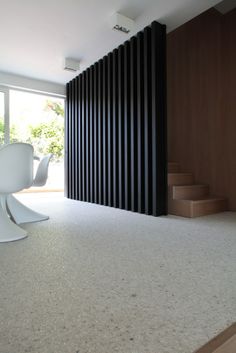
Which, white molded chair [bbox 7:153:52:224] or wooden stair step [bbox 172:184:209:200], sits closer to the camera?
white molded chair [bbox 7:153:52:224]

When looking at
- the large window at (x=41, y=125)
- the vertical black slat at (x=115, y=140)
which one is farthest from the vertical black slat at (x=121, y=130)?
the large window at (x=41, y=125)

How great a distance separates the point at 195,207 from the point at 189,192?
0.40 metres

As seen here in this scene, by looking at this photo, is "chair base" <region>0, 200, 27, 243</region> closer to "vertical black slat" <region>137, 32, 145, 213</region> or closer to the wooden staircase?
"vertical black slat" <region>137, 32, 145, 213</region>

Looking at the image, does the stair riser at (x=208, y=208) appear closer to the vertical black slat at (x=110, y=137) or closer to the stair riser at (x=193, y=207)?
the stair riser at (x=193, y=207)

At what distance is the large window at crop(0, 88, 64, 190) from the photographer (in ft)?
17.7

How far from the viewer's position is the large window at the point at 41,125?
5.39 meters

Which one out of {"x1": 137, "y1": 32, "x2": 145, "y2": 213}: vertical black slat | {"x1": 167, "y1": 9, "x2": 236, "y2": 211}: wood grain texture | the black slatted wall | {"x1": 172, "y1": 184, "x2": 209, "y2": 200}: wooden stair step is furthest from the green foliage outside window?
{"x1": 172, "y1": 184, "x2": 209, "y2": 200}: wooden stair step

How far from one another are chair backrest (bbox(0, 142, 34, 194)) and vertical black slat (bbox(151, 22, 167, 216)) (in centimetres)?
150

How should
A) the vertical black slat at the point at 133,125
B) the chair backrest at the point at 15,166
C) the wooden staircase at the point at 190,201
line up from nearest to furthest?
1. the chair backrest at the point at 15,166
2. the wooden staircase at the point at 190,201
3. the vertical black slat at the point at 133,125

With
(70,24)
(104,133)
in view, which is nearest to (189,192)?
(104,133)

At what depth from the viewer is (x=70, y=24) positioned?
3.14m

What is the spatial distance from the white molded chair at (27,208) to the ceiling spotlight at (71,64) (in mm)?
1951

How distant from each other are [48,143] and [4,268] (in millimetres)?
5780

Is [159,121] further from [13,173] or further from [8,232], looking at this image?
[8,232]
